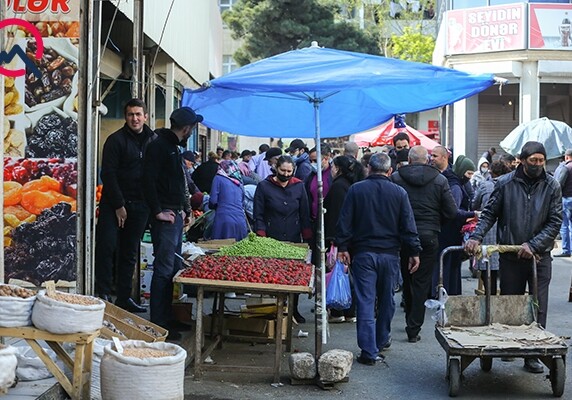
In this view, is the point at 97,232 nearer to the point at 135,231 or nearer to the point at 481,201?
the point at 135,231

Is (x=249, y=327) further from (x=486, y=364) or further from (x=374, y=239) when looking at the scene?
(x=486, y=364)

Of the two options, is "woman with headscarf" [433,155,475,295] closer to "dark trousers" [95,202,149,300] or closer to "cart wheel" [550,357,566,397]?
"dark trousers" [95,202,149,300]

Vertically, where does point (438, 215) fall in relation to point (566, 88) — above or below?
below

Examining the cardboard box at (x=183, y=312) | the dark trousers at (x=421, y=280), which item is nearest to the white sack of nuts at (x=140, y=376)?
the cardboard box at (x=183, y=312)

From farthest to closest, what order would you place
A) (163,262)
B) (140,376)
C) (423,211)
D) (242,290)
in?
(423,211) < (163,262) < (242,290) < (140,376)

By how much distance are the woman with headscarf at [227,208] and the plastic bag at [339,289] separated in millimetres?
2233

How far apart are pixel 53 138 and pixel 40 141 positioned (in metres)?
0.12

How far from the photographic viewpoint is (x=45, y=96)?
332 inches

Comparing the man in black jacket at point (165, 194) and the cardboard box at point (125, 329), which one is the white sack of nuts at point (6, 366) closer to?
the cardboard box at point (125, 329)

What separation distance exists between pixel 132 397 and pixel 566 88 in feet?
99.7

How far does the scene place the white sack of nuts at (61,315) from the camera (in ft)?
20.0

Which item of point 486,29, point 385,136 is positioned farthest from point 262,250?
point 486,29

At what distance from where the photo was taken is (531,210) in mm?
8570

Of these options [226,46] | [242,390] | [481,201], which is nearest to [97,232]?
[242,390]
